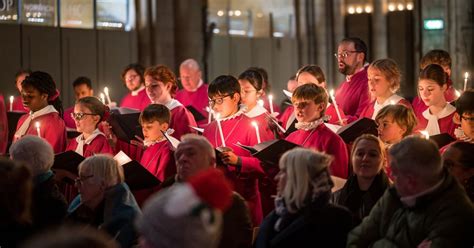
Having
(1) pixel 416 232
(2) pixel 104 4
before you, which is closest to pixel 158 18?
(2) pixel 104 4

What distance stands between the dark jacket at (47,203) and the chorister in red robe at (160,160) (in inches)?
48.0

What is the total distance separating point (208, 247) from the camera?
10.1 feet

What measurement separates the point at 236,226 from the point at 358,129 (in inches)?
69.1

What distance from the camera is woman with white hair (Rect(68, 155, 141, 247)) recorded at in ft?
16.7

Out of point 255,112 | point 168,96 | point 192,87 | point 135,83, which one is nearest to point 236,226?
point 255,112

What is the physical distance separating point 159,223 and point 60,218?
2283 mm

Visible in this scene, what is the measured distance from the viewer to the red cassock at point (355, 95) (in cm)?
782

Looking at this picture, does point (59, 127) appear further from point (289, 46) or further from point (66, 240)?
point (289, 46)

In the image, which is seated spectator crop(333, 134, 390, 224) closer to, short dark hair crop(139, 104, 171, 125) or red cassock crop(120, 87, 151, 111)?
short dark hair crop(139, 104, 171, 125)

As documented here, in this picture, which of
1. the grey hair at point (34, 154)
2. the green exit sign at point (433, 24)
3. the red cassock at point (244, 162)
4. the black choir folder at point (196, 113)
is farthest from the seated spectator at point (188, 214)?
the green exit sign at point (433, 24)

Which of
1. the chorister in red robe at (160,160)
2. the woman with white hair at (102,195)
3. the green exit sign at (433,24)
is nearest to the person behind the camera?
the woman with white hair at (102,195)

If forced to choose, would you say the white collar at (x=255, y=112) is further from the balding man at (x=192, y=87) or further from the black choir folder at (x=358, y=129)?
the balding man at (x=192, y=87)

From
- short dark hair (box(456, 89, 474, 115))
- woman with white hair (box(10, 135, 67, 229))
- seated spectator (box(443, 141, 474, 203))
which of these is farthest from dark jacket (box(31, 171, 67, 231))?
short dark hair (box(456, 89, 474, 115))

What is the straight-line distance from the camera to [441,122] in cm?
680
